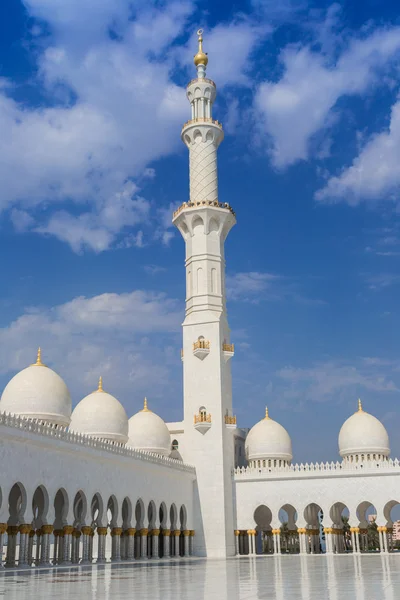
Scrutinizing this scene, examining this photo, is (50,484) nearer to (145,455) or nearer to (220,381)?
(145,455)

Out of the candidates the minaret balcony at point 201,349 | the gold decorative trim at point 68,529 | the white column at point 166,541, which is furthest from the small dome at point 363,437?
the gold decorative trim at point 68,529

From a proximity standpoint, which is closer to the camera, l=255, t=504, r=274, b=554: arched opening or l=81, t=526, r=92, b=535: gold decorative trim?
l=81, t=526, r=92, b=535: gold decorative trim

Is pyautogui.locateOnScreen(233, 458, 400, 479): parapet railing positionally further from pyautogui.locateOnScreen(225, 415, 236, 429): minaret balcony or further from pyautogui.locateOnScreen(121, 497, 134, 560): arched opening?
pyautogui.locateOnScreen(121, 497, 134, 560): arched opening

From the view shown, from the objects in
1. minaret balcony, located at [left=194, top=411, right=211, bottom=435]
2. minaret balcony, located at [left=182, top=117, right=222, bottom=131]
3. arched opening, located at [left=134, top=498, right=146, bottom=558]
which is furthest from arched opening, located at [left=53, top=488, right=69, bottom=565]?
minaret balcony, located at [left=182, top=117, right=222, bottom=131]

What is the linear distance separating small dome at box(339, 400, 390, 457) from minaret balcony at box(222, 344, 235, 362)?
734cm

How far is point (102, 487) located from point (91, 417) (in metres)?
5.13

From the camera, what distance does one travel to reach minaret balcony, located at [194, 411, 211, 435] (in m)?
34.4

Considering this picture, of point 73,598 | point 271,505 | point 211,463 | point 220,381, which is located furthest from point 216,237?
point 73,598

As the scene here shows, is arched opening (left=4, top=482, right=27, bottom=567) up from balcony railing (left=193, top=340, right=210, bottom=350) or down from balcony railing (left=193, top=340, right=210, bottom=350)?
down

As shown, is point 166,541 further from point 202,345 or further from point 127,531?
point 202,345

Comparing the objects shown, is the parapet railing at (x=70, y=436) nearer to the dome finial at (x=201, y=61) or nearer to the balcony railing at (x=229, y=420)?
the balcony railing at (x=229, y=420)

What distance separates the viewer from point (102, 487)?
25.9 metres

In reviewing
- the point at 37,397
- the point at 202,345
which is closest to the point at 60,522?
the point at 37,397

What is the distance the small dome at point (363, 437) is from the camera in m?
36.3
